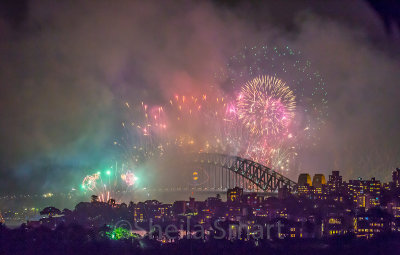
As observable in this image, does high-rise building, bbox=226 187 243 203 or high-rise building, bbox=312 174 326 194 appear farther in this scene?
high-rise building, bbox=312 174 326 194

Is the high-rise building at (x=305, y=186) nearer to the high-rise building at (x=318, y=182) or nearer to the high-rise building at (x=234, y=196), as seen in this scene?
the high-rise building at (x=318, y=182)

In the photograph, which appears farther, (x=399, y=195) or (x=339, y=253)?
(x=399, y=195)

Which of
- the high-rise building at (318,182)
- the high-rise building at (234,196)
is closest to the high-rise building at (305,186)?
the high-rise building at (318,182)

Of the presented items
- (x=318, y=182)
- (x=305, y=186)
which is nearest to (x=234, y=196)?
(x=305, y=186)

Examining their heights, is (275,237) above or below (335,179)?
below

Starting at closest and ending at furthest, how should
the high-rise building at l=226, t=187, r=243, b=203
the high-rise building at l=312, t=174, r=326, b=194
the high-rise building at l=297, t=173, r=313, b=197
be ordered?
1. the high-rise building at l=226, t=187, r=243, b=203
2. the high-rise building at l=297, t=173, r=313, b=197
3. the high-rise building at l=312, t=174, r=326, b=194

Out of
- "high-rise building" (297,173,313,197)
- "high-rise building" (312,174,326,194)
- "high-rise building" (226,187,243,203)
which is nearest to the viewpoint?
"high-rise building" (226,187,243,203)

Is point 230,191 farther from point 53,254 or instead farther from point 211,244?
point 53,254

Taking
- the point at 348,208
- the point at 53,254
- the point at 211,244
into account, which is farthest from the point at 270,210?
the point at 53,254

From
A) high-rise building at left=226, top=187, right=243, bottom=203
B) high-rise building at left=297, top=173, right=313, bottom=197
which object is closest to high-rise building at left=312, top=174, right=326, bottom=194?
high-rise building at left=297, top=173, right=313, bottom=197

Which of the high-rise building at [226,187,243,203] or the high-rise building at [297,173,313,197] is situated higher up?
the high-rise building at [297,173,313,197]

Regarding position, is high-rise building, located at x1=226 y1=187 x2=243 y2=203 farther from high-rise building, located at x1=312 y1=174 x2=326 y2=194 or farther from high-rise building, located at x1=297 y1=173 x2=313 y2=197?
high-rise building, located at x1=312 y1=174 x2=326 y2=194
